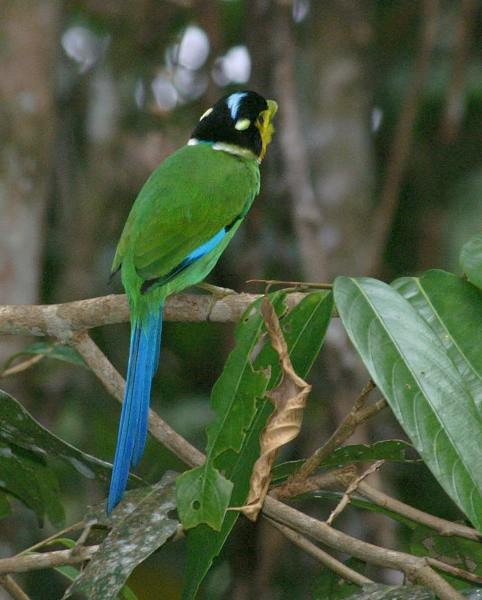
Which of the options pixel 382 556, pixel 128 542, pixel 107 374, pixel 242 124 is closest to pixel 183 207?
pixel 242 124

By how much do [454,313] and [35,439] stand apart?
107cm

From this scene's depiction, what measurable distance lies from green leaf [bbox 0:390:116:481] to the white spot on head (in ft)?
5.36

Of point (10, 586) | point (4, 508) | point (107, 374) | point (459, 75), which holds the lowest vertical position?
point (4, 508)

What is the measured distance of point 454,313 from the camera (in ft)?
6.25

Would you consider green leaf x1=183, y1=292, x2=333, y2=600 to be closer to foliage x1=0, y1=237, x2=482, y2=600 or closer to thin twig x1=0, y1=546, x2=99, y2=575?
foliage x1=0, y1=237, x2=482, y2=600

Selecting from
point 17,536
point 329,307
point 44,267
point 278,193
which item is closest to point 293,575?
point 17,536

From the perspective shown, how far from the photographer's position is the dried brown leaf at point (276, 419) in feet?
6.31

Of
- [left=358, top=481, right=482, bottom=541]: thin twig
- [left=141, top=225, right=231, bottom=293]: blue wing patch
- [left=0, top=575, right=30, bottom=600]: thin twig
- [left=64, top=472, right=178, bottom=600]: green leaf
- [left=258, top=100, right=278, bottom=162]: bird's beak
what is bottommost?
[left=0, top=575, right=30, bottom=600]: thin twig

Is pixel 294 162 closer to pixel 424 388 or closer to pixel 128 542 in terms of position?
pixel 128 542

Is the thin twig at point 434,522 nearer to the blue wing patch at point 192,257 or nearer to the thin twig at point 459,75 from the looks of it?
the blue wing patch at point 192,257

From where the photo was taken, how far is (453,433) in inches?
66.1

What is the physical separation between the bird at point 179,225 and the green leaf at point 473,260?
92cm

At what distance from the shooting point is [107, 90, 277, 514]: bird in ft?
A: 8.80

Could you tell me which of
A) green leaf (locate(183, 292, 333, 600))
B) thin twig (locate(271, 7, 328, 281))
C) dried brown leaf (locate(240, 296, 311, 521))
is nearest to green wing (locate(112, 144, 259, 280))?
thin twig (locate(271, 7, 328, 281))
